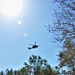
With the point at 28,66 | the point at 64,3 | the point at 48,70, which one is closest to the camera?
the point at 64,3

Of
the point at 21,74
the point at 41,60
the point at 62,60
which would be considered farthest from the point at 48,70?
the point at 62,60

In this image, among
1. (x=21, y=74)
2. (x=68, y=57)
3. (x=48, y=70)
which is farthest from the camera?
(x=21, y=74)

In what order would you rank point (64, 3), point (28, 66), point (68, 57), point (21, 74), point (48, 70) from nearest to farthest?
point (64, 3), point (68, 57), point (48, 70), point (28, 66), point (21, 74)

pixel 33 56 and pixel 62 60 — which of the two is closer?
pixel 62 60

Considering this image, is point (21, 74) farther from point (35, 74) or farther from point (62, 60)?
point (62, 60)

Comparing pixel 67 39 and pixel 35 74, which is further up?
pixel 35 74

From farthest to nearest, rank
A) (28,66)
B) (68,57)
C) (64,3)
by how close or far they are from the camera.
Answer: (28,66) < (68,57) < (64,3)

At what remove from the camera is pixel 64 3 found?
46.2ft

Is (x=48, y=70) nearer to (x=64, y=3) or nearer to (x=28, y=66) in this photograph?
(x=28, y=66)

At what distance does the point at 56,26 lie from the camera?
1427 centimetres

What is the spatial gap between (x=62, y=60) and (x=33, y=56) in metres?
41.9

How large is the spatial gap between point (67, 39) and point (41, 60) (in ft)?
143

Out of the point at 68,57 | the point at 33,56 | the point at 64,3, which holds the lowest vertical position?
the point at 68,57

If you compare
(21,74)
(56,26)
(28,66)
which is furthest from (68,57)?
(21,74)
